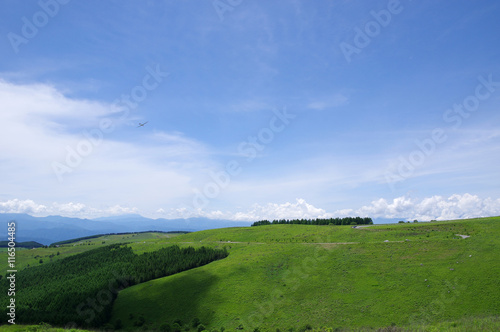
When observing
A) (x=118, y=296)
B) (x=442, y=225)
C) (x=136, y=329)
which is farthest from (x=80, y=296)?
(x=442, y=225)

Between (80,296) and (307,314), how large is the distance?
2441 inches

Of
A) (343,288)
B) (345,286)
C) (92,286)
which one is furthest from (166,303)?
(345,286)

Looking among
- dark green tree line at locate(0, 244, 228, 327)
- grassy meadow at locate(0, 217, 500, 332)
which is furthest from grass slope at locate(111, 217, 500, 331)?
dark green tree line at locate(0, 244, 228, 327)

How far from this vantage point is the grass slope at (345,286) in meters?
50.5

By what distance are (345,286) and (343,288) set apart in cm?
96

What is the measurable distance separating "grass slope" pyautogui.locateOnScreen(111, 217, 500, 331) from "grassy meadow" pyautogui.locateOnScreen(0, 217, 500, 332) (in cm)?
18

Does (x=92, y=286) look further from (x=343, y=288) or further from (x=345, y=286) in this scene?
(x=345, y=286)

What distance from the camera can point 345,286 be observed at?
61656 millimetres

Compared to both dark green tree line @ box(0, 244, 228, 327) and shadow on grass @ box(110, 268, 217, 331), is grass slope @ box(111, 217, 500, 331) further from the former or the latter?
dark green tree line @ box(0, 244, 228, 327)

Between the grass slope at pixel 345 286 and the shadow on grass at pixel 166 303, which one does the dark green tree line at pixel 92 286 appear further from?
the grass slope at pixel 345 286

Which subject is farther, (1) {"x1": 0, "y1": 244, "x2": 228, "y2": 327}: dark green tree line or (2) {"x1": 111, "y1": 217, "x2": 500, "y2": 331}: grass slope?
(1) {"x1": 0, "y1": 244, "x2": 228, "y2": 327}: dark green tree line

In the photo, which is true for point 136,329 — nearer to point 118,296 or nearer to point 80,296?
point 118,296

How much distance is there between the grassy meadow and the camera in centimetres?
5000

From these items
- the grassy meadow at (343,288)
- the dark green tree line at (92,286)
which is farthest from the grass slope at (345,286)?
the dark green tree line at (92,286)
